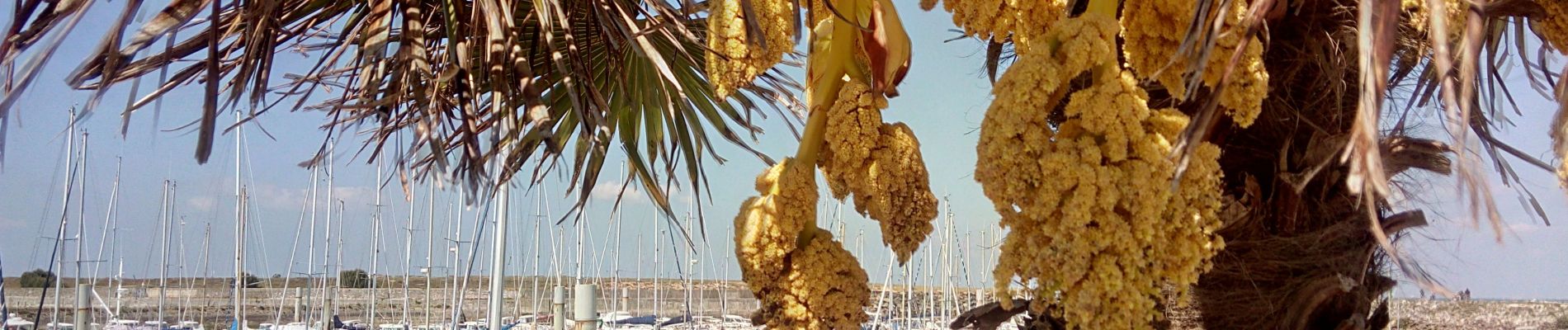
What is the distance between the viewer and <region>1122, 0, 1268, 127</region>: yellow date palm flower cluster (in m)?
1.58

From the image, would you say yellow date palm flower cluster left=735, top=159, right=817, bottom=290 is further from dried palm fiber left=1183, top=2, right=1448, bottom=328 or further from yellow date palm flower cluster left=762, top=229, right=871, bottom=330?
dried palm fiber left=1183, top=2, right=1448, bottom=328

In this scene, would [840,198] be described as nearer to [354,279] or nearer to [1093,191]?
[1093,191]

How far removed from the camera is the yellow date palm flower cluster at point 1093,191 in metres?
1.51

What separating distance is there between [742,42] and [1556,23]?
158 cm

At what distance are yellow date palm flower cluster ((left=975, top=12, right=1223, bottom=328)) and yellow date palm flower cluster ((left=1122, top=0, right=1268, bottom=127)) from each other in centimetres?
9

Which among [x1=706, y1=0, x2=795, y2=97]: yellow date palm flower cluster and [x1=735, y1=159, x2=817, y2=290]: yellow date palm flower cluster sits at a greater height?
[x1=706, y1=0, x2=795, y2=97]: yellow date palm flower cluster

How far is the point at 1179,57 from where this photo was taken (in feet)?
5.00

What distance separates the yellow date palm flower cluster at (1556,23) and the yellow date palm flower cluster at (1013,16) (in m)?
0.92

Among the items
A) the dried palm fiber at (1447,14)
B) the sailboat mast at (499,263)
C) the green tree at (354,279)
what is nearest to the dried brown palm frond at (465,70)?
the dried palm fiber at (1447,14)

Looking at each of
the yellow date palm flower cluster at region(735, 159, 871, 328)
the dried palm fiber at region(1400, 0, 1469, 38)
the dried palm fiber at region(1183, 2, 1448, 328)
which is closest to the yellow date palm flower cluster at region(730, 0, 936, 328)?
the yellow date palm flower cluster at region(735, 159, 871, 328)

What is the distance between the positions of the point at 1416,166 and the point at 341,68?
321 centimetres

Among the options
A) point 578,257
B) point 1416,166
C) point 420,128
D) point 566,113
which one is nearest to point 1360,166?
point 1416,166

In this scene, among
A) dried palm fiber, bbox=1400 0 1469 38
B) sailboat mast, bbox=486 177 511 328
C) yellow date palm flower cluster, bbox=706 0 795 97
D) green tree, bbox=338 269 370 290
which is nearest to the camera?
dried palm fiber, bbox=1400 0 1469 38

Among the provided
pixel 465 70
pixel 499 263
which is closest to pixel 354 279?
pixel 499 263
